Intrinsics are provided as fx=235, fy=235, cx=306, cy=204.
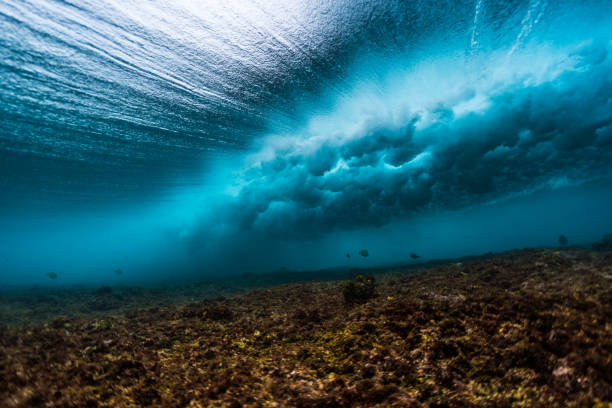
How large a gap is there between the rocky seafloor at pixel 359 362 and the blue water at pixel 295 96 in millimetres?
9871

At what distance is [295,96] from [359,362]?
13124 millimetres

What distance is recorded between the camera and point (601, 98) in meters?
18.5

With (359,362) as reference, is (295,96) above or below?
above

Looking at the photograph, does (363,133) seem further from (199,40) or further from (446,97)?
(199,40)

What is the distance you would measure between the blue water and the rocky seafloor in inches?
389

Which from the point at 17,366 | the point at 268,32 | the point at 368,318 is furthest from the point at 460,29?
the point at 17,366

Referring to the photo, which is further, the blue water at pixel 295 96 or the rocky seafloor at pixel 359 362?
the blue water at pixel 295 96

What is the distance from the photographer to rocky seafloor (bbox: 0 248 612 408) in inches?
120

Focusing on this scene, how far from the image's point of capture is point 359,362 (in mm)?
4012

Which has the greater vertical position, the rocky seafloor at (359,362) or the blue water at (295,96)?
the blue water at (295,96)

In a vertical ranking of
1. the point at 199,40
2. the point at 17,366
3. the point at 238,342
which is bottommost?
the point at 238,342

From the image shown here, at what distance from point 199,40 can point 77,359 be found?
10251 millimetres

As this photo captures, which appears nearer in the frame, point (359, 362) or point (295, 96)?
point (359, 362)

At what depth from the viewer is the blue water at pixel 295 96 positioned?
8.51 metres
